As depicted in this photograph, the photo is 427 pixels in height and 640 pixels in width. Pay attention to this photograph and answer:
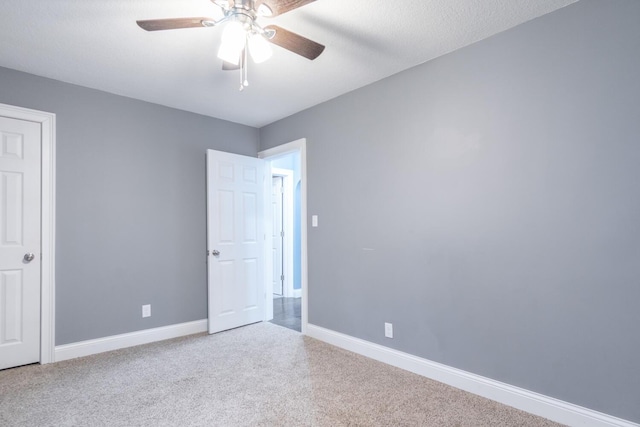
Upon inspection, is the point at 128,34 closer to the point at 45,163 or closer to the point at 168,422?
the point at 45,163

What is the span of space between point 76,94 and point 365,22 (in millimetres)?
2668

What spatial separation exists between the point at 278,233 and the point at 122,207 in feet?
8.85

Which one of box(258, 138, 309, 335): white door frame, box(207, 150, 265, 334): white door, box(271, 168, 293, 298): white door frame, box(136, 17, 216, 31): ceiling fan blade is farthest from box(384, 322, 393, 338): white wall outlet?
box(271, 168, 293, 298): white door frame

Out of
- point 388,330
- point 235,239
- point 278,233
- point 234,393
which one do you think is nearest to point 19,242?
point 235,239

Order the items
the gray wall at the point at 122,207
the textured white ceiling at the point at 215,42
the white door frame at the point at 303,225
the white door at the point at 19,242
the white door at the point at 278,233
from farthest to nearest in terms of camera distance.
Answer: the white door at the point at 278,233
the white door frame at the point at 303,225
the gray wall at the point at 122,207
the white door at the point at 19,242
the textured white ceiling at the point at 215,42

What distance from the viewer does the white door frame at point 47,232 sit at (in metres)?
2.81

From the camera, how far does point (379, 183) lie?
2953 mm

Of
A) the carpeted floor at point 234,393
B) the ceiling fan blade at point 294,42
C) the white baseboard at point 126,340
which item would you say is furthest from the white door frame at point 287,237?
the ceiling fan blade at point 294,42

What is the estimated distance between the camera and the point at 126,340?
321 centimetres

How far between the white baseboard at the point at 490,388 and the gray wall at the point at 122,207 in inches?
78.3

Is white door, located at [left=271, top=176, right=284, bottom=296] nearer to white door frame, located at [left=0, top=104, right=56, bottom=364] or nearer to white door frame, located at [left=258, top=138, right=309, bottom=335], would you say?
white door frame, located at [left=258, top=138, right=309, bottom=335]

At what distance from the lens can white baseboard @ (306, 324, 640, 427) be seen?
6.12 ft

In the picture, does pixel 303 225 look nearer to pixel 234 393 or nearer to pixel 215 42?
pixel 234 393

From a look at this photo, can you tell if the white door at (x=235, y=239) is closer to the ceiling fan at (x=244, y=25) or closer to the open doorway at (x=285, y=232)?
the open doorway at (x=285, y=232)
